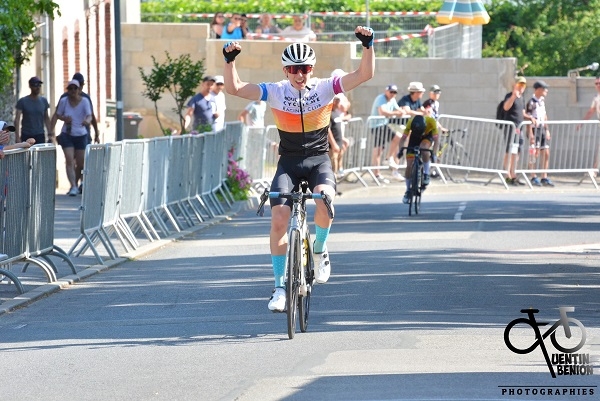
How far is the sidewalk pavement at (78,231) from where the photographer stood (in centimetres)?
1407

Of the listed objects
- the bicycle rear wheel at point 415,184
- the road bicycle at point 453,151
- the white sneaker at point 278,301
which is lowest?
the road bicycle at point 453,151

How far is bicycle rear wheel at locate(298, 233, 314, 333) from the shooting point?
431 inches

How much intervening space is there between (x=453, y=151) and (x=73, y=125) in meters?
8.40

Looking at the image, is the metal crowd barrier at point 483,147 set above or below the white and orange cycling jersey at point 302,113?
below

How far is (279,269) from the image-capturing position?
1146 cm

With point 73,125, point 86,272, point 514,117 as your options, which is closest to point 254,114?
point 73,125

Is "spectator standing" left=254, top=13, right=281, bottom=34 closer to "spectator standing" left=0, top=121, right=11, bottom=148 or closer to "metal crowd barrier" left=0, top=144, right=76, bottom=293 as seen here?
"metal crowd barrier" left=0, top=144, right=76, bottom=293

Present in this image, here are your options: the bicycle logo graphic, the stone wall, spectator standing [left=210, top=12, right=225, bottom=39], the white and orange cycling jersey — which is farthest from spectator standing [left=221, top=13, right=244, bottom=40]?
the white and orange cycling jersey

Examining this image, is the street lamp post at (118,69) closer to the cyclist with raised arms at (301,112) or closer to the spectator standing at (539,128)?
the spectator standing at (539,128)

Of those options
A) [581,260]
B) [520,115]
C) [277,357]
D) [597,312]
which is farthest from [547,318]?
[520,115]

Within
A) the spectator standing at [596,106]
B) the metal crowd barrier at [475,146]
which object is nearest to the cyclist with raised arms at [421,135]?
the metal crowd barrier at [475,146]

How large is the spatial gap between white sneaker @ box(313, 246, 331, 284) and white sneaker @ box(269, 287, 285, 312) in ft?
2.60

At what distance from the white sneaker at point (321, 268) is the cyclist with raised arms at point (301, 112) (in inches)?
0.8

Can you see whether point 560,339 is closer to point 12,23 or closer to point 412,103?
point 12,23
